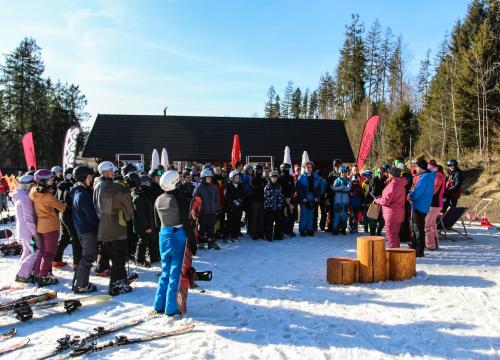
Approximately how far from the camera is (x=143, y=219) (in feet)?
22.5

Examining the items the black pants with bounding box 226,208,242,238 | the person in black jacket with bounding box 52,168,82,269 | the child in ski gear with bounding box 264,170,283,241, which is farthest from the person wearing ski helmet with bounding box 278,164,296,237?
the person in black jacket with bounding box 52,168,82,269

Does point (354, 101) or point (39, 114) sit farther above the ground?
point (354, 101)

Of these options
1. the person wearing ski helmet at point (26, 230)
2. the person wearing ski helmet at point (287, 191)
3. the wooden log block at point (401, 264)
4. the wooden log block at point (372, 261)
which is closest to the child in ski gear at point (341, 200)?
the person wearing ski helmet at point (287, 191)

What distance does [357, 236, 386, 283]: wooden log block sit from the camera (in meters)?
6.02

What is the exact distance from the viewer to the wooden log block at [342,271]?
5.98 metres

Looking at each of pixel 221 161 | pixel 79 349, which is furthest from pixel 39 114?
pixel 79 349

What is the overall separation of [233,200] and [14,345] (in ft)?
19.5

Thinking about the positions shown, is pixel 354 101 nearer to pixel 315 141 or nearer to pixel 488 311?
pixel 315 141

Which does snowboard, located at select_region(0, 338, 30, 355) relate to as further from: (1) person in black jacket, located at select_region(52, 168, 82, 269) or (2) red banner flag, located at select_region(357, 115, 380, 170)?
(2) red banner flag, located at select_region(357, 115, 380, 170)

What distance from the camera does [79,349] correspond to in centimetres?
381

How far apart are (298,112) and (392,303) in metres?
63.7

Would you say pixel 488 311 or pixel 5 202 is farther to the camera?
pixel 5 202

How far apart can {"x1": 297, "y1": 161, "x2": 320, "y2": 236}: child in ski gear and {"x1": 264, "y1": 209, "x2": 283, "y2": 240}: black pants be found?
2.49 feet

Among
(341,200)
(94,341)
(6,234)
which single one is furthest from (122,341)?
(341,200)
